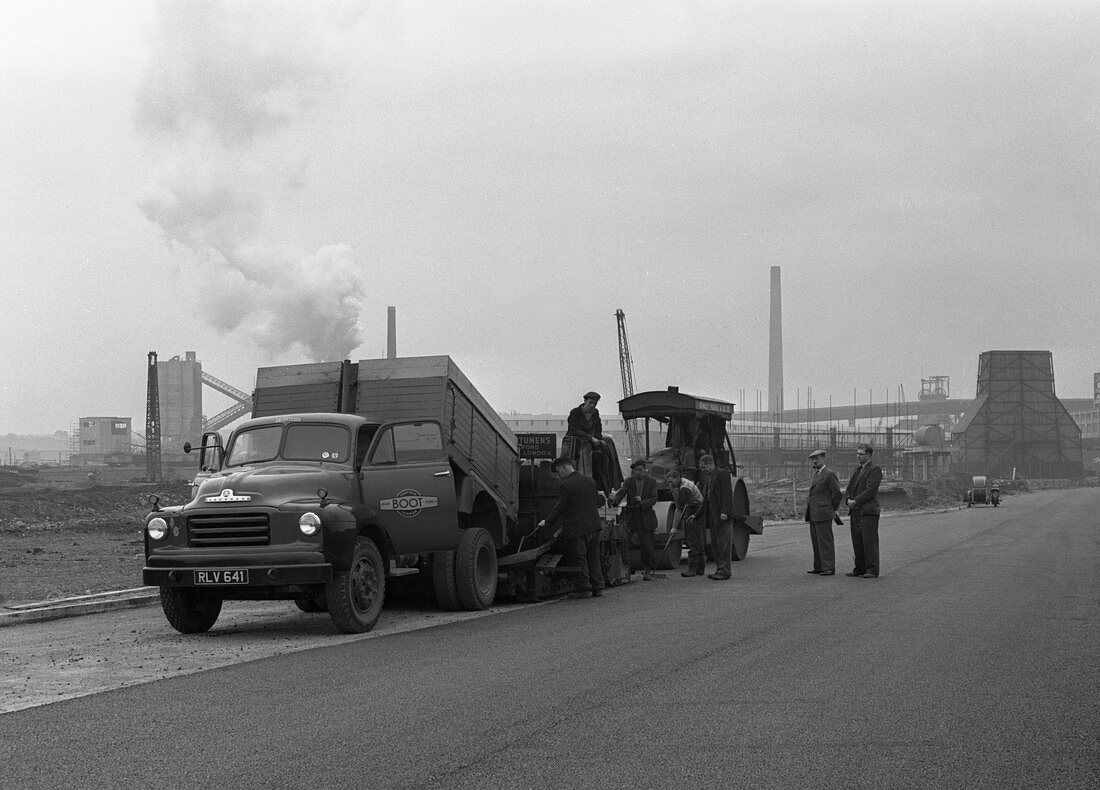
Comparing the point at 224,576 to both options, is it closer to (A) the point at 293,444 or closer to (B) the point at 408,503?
(A) the point at 293,444

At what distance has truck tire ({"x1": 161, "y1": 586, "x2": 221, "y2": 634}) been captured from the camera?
1160 centimetres

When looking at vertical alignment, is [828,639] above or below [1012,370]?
below

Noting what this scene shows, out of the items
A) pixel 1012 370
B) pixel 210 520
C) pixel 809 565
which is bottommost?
pixel 809 565

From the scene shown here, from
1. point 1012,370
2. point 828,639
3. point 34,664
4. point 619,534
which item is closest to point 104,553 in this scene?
point 619,534

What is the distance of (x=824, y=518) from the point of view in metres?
17.9

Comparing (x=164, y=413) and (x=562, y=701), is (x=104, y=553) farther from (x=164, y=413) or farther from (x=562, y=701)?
(x=164, y=413)

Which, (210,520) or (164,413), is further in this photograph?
(164,413)

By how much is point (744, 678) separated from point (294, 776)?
3.68 m

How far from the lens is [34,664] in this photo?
959 cm

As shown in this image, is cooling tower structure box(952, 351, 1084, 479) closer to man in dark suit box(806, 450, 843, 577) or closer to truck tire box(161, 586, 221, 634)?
man in dark suit box(806, 450, 843, 577)

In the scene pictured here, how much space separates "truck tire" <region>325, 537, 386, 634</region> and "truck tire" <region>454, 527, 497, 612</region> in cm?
135

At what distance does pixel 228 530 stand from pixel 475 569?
3.14 meters

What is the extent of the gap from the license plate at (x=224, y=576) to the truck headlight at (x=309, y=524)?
63cm

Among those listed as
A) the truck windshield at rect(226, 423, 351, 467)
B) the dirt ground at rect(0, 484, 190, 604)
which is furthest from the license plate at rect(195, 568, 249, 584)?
the dirt ground at rect(0, 484, 190, 604)
